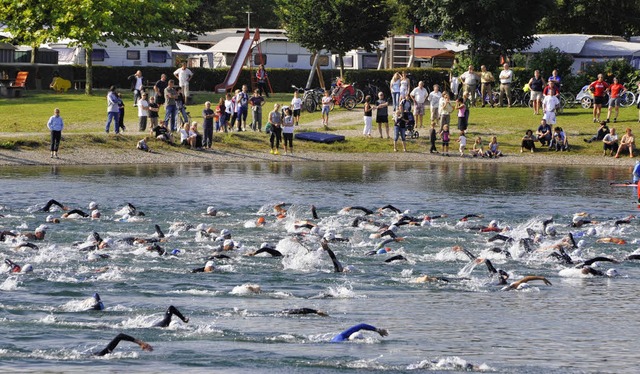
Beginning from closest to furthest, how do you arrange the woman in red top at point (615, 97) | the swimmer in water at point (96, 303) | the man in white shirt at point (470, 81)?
the swimmer in water at point (96, 303) → the woman in red top at point (615, 97) → the man in white shirt at point (470, 81)

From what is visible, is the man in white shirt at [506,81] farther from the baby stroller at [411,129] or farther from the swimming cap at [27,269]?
the swimming cap at [27,269]

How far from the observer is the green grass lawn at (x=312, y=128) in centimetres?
5119

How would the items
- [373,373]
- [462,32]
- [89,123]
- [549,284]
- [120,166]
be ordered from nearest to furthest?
[373,373]
[549,284]
[120,166]
[89,123]
[462,32]

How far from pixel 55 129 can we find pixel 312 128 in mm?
12563

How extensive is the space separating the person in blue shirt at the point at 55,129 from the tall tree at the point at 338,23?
29088 mm

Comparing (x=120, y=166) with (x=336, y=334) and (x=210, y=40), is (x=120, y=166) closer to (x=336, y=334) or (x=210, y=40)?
(x=336, y=334)

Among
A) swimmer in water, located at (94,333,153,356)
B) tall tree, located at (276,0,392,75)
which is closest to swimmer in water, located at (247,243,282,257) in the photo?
swimmer in water, located at (94,333,153,356)

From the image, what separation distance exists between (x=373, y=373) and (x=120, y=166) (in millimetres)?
32071

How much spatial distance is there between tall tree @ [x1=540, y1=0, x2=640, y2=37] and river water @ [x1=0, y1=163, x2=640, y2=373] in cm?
4853

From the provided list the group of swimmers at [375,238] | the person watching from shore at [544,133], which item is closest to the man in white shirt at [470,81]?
the person watching from shore at [544,133]

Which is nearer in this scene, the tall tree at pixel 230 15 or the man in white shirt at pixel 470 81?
the man in white shirt at pixel 470 81

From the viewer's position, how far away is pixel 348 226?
32781mm

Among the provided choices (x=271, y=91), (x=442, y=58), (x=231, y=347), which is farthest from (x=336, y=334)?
(x=442, y=58)

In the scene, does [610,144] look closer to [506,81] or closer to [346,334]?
[506,81]
